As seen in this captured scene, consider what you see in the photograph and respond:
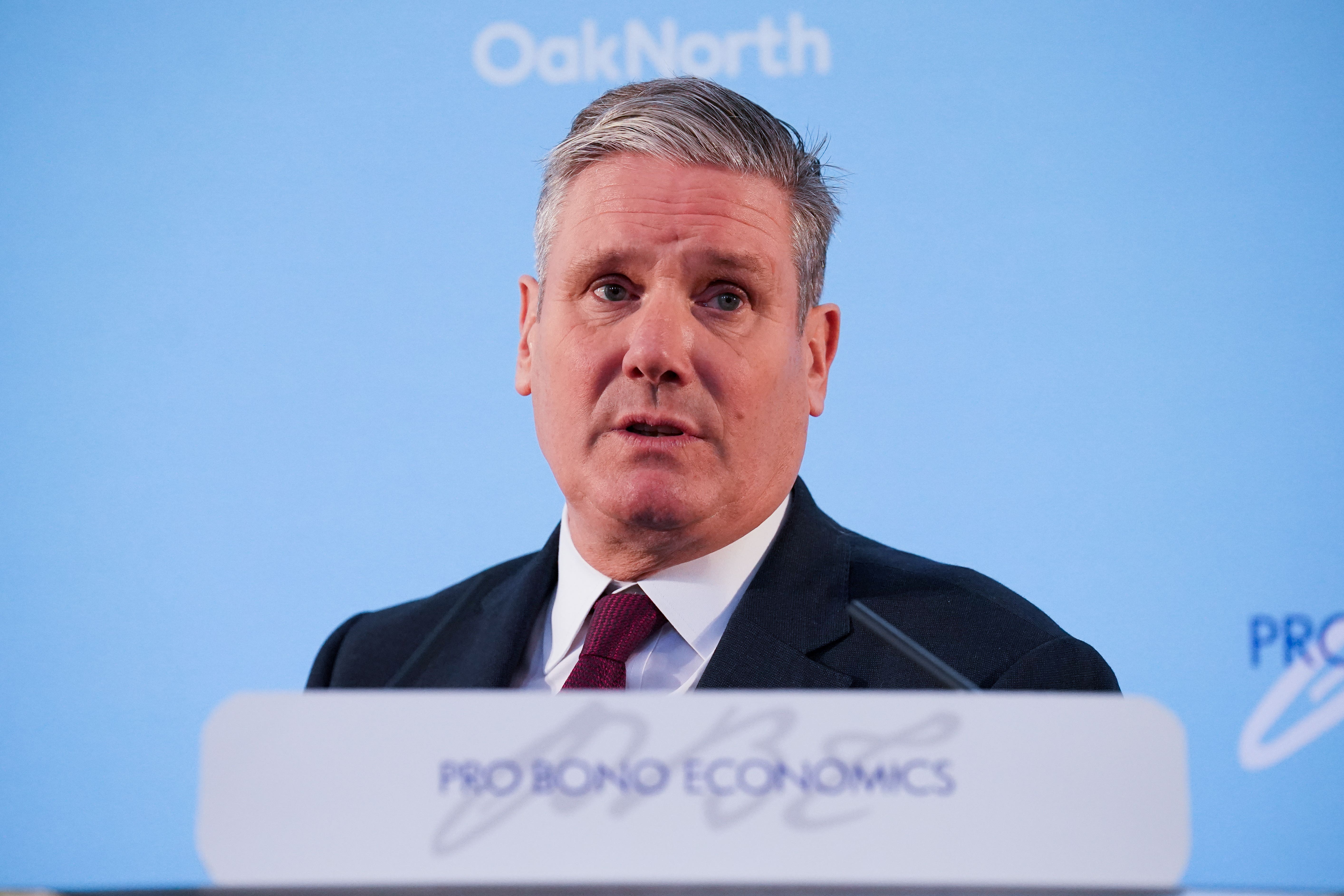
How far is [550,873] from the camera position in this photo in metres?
1.13

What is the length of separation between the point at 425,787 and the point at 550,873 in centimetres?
16

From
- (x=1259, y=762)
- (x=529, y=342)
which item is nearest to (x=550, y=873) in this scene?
(x=529, y=342)

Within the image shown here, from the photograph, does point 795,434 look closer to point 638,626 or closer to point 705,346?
point 705,346

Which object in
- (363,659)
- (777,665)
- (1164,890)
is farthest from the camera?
(363,659)

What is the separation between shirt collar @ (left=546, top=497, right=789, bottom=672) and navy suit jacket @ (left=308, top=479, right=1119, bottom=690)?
0.03 meters

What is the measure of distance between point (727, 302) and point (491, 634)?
0.64 meters

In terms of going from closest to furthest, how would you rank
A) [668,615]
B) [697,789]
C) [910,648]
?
[697,789] < [910,648] < [668,615]

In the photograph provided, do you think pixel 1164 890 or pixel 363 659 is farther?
pixel 363 659

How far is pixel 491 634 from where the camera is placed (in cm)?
167

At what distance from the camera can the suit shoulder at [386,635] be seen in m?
1.76

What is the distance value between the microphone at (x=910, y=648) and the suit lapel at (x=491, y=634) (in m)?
0.50

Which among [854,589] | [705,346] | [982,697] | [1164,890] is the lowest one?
[1164,890]

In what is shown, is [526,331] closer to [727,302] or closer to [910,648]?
[727,302]

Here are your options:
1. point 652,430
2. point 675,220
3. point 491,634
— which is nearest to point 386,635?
point 491,634
